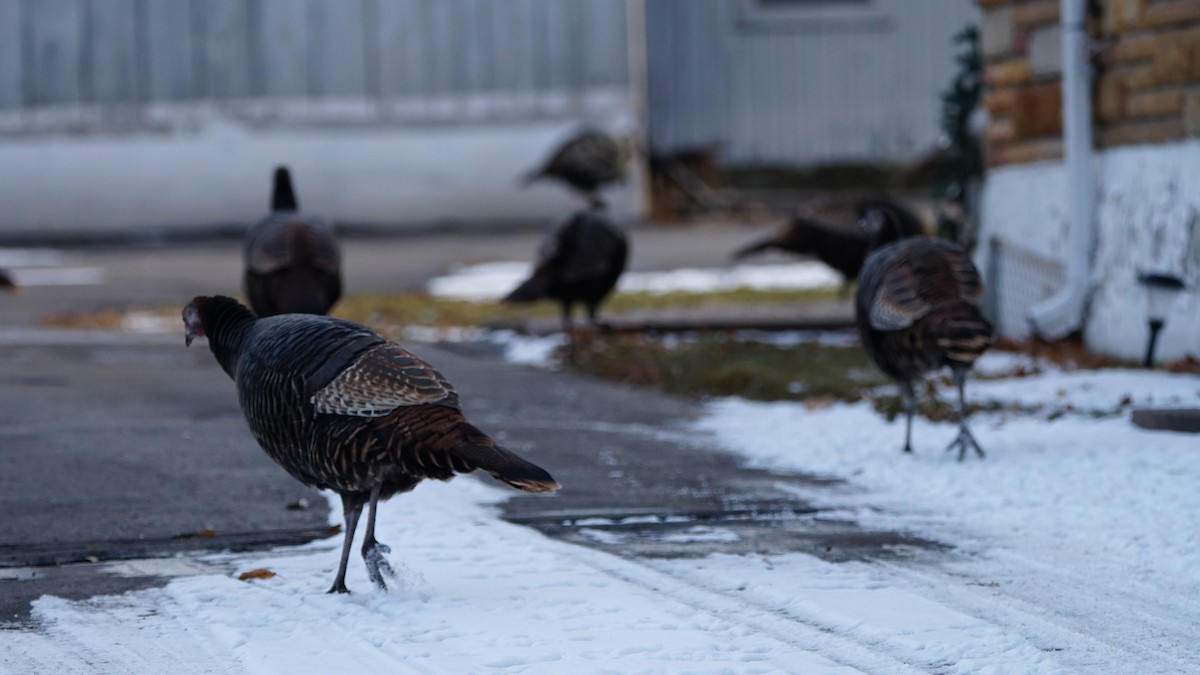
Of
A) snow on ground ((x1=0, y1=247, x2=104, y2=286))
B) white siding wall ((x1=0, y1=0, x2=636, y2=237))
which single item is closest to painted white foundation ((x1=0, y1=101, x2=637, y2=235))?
white siding wall ((x1=0, y1=0, x2=636, y2=237))

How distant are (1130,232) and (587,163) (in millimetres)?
9986

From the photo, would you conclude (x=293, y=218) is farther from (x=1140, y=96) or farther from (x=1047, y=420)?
(x=1140, y=96)

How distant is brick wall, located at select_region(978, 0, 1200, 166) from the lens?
9328 millimetres

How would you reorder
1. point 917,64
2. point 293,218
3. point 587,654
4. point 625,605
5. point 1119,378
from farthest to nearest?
point 917,64 → point 293,218 → point 1119,378 → point 625,605 → point 587,654

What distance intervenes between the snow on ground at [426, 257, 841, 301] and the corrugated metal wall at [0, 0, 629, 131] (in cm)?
398

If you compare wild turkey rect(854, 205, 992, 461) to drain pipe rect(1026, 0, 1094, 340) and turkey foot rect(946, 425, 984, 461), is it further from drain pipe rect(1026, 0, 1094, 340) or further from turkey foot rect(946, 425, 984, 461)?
drain pipe rect(1026, 0, 1094, 340)

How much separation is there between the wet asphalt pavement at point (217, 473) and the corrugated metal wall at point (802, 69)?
1109 cm

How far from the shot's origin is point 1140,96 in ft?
31.8

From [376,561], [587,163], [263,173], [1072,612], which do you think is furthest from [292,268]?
[263,173]

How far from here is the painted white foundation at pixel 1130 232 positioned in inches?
363

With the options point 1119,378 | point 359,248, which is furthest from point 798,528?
point 359,248

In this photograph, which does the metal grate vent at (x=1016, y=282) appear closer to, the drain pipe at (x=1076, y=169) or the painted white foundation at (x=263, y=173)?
the drain pipe at (x=1076, y=169)

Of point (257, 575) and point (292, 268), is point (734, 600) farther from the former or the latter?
point (292, 268)

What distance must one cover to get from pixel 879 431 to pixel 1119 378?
5.26 ft
